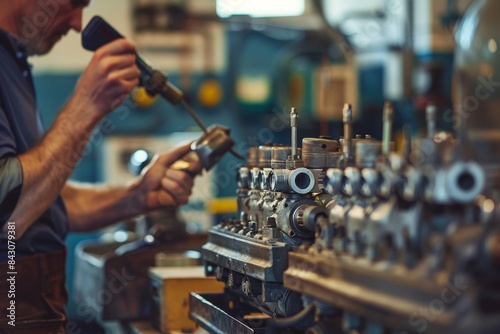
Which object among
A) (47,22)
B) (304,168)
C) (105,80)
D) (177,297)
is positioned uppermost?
(47,22)

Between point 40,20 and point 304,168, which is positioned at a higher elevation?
point 40,20

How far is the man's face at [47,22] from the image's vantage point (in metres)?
2.52

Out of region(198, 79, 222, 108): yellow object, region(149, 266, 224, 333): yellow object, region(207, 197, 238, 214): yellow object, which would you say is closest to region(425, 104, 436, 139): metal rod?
region(149, 266, 224, 333): yellow object

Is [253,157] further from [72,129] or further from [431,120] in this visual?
[431,120]

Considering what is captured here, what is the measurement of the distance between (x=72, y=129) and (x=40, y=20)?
437mm

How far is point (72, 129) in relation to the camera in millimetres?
2326

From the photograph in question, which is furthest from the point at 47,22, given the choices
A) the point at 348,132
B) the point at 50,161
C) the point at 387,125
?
the point at 387,125

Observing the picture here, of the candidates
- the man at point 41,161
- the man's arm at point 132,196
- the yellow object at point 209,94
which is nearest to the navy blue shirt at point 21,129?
the man at point 41,161

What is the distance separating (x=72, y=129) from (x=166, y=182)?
41cm

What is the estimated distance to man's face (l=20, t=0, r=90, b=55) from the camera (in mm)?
2516

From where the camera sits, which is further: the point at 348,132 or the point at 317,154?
the point at 317,154

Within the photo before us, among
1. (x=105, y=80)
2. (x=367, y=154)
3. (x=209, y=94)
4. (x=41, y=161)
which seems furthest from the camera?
(x=209, y=94)

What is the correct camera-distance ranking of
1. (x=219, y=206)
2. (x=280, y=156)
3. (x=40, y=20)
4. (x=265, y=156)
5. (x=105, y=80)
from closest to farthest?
(x=280, y=156) < (x=265, y=156) < (x=105, y=80) < (x=40, y=20) < (x=219, y=206)

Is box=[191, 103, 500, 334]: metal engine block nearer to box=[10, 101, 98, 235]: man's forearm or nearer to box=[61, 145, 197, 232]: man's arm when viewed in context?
box=[10, 101, 98, 235]: man's forearm
